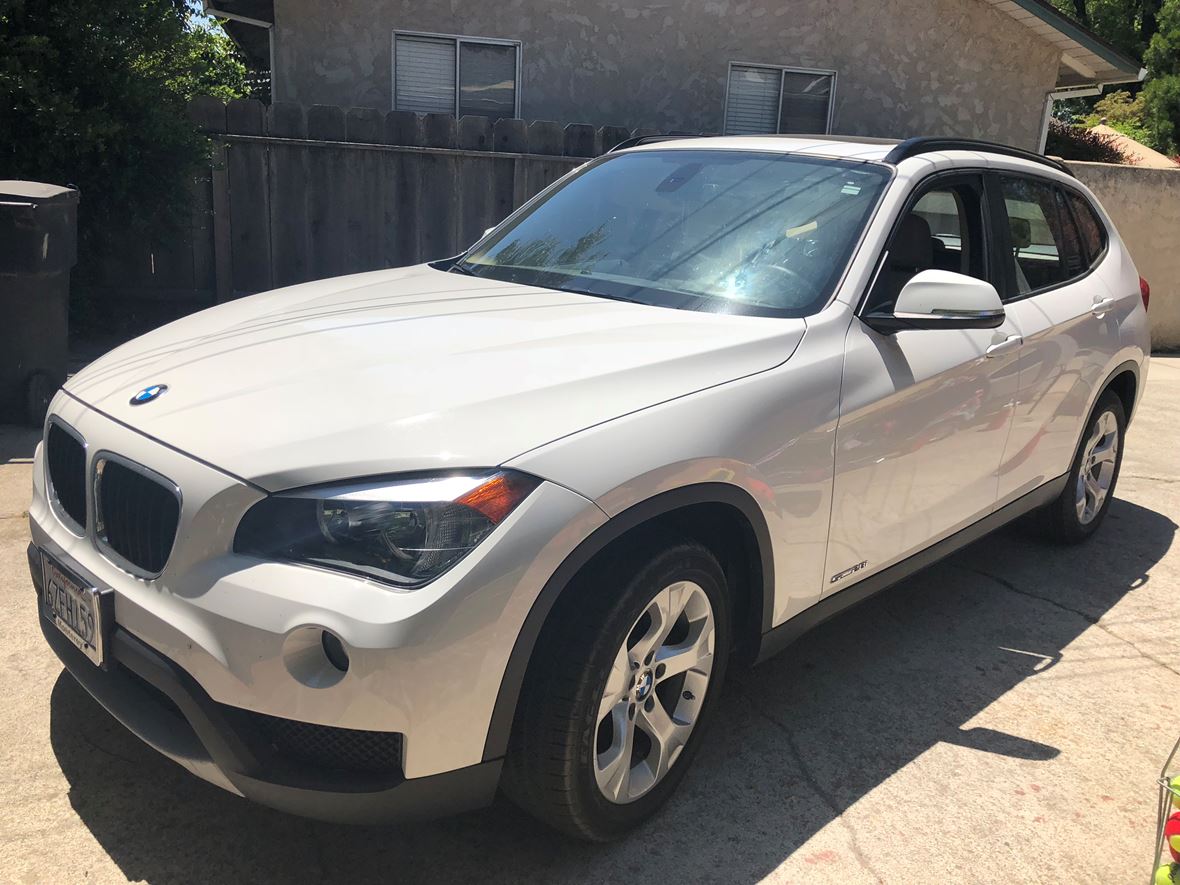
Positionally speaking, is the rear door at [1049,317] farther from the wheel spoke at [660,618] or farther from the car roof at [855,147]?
the wheel spoke at [660,618]

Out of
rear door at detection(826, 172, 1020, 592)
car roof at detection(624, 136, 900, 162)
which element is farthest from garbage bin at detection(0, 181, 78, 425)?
rear door at detection(826, 172, 1020, 592)

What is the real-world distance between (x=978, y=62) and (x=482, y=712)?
12743mm

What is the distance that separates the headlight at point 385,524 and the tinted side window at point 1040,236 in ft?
9.08

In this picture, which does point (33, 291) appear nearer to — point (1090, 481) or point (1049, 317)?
point (1049, 317)

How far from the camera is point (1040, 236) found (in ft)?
14.7

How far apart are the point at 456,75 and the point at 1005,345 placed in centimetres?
862

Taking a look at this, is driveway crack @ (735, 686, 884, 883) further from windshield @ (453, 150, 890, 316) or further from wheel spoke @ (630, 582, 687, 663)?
windshield @ (453, 150, 890, 316)

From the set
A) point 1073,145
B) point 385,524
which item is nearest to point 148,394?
point 385,524

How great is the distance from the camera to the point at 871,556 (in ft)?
11.0

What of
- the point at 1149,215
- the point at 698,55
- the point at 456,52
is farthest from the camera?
the point at 698,55

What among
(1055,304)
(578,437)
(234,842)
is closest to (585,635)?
(578,437)

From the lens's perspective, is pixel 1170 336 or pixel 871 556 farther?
pixel 1170 336

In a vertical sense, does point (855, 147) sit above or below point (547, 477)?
above

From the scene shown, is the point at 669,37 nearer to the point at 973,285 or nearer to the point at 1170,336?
the point at 1170,336
